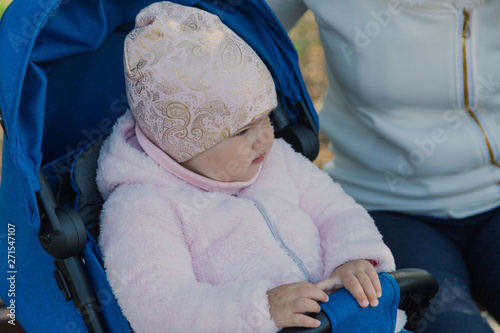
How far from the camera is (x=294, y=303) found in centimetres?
111

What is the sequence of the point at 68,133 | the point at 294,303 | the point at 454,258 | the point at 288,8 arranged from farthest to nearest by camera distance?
the point at 288,8 → the point at 454,258 → the point at 68,133 → the point at 294,303

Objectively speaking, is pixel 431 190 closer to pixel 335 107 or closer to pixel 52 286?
pixel 335 107

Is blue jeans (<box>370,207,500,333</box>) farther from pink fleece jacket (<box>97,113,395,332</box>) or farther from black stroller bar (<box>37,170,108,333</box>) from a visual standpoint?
black stroller bar (<box>37,170,108,333</box>)

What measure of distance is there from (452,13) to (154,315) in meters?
1.06

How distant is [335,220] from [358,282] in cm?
29

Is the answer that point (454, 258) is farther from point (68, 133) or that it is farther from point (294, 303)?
point (68, 133)

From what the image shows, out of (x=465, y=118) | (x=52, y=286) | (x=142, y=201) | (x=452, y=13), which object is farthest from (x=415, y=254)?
(x=52, y=286)

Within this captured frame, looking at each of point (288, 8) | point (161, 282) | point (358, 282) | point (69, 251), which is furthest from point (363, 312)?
point (288, 8)

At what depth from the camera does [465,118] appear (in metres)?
1.61

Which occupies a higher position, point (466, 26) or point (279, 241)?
point (466, 26)

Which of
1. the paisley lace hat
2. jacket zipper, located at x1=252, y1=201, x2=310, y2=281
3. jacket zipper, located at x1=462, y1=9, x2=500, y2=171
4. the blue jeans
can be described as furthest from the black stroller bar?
jacket zipper, located at x1=462, y1=9, x2=500, y2=171

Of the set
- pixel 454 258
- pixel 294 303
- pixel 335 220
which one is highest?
pixel 294 303

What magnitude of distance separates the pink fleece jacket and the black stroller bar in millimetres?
60

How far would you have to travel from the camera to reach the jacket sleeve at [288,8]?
5.76 ft
